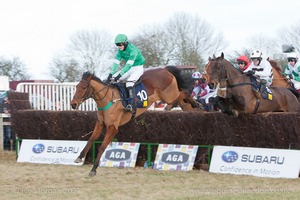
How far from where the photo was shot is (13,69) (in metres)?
40.3

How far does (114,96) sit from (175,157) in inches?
70.9

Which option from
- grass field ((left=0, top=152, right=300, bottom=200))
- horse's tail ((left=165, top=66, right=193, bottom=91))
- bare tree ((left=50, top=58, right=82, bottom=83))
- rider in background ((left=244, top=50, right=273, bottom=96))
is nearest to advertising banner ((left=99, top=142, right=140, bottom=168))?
grass field ((left=0, top=152, right=300, bottom=200))

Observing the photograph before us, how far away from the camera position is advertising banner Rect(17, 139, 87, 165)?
37.4 feet

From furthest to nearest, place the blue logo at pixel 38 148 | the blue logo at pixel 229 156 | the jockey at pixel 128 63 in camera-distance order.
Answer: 1. the blue logo at pixel 38 148
2. the jockey at pixel 128 63
3. the blue logo at pixel 229 156

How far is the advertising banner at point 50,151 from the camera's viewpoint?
37.4 ft

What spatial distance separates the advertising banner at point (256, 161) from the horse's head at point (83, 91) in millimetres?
2737

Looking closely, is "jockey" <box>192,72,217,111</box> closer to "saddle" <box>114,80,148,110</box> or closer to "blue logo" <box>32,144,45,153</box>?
"saddle" <box>114,80,148,110</box>

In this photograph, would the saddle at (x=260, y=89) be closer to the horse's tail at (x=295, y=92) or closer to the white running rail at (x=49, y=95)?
the horse's tail at (x=295, y=92)

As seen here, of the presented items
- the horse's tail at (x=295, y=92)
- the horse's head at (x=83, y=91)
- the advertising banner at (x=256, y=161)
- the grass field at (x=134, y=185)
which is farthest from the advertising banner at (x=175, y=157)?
the horse's tail at (x=295, y=92)

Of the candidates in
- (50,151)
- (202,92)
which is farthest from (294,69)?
(50,151)

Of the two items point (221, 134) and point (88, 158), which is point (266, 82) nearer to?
point (221, 134)

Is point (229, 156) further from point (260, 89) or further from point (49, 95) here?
point (49, 95)

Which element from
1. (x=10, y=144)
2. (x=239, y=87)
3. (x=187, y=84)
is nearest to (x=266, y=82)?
(x=239, y=87)

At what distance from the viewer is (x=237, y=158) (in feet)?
31.4
